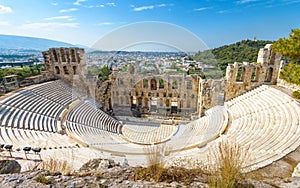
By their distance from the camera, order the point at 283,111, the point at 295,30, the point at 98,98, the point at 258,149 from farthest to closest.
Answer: the point at 98,98
the point at 283,111
the point at 295,30
the point at 258,149

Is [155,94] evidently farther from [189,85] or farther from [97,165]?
[97,165]

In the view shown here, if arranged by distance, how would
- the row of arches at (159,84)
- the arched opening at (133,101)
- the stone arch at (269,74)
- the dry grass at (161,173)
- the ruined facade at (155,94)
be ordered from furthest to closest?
the arched opening at (133,101) → the row of arches at (159,84) → the ruined facade at (155,94) → the stone arch at (269,74) → the dry grass at (161,173)

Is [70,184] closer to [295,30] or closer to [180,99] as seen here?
[295,30]

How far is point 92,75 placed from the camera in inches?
683

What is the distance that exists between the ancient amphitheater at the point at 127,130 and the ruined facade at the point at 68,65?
1.95 metres

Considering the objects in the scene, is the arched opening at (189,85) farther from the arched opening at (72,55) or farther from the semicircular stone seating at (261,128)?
the arched opening at (72,55)

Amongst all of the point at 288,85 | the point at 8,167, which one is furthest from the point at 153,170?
the point at 288,85

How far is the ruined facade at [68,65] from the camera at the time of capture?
50.9 ft

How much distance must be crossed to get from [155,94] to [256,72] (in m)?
10.7

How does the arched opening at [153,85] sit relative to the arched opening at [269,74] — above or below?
below

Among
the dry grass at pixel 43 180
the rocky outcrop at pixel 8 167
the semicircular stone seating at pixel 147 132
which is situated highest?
the dry grass at pixel 43 180

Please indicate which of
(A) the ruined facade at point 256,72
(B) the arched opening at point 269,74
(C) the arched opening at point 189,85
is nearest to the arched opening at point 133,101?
(C) the arched opening at point 189,85

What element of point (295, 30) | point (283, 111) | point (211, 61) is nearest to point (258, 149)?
point (283, 111)

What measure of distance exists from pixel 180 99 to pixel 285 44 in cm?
1211
